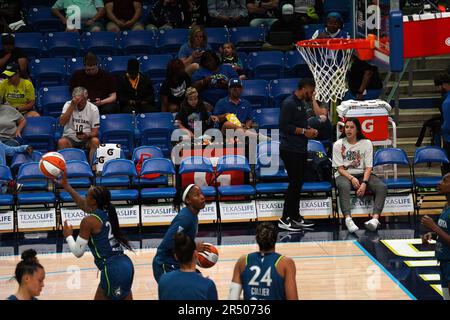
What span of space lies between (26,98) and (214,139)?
293 centimetres

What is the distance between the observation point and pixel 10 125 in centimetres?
1369

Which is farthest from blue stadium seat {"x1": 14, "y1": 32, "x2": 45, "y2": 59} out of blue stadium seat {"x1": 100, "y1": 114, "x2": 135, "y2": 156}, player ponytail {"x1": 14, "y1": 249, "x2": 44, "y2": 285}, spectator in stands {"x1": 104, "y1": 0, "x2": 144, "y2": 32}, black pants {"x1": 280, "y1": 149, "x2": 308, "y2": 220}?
player ponytail {"x1": 14, "y1": 249, "x2": 44, "y2": 285}

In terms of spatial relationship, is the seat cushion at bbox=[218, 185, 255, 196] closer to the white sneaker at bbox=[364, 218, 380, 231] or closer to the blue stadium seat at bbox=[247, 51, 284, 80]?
the white sneaker at bbox=[364, 218, 380, 231]

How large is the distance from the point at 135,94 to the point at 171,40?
184cm

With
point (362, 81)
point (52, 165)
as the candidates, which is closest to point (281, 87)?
point (362, 81)

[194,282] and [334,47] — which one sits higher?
[334,47]

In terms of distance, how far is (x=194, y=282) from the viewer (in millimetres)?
6941

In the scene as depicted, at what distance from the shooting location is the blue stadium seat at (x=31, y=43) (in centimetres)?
1593

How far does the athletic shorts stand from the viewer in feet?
27.8

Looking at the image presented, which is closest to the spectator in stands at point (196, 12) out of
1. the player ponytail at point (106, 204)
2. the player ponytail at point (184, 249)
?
the player ponytail at point (106, 204)

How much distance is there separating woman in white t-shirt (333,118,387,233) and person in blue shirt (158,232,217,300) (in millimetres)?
5934

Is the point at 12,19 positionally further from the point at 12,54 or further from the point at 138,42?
the point at 138,42
